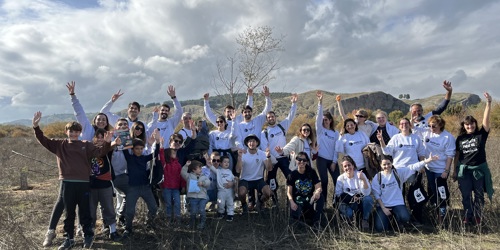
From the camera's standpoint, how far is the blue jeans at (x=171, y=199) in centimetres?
604

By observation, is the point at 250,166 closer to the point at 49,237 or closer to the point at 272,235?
the point at 272,235

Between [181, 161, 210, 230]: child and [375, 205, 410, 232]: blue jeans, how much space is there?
9.94 ft

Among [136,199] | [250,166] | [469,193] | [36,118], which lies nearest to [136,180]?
[136,199]

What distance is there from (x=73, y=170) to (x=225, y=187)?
8.32 ft

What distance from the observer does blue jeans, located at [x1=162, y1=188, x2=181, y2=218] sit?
6.04 meters

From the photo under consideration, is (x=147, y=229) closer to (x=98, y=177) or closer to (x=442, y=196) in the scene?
(x=98, y=177)

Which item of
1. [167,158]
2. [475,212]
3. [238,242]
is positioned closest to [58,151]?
[167,158]

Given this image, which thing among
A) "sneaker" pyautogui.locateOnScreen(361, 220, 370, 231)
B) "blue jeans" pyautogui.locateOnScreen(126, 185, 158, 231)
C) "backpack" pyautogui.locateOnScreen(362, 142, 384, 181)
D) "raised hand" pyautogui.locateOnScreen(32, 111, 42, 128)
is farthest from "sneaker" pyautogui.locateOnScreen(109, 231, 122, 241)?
"backpack" pyautogui.locateOnScreen(362, 142, 384, 181)

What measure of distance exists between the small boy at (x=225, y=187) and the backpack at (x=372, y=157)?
8.28 ft

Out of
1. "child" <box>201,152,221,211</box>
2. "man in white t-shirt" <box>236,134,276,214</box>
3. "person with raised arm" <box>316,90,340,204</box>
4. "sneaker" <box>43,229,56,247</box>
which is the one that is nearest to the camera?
"sneaker" <box>43,229,56,247</box>

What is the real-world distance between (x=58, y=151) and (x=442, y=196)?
6.30 meters

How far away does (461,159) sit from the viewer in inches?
239

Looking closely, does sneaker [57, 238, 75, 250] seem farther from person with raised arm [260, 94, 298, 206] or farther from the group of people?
person with raised arm [260, 94, 298, 206]

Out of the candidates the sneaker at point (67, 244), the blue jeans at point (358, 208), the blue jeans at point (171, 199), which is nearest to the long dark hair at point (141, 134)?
the blue jeans at point (171, 199)
